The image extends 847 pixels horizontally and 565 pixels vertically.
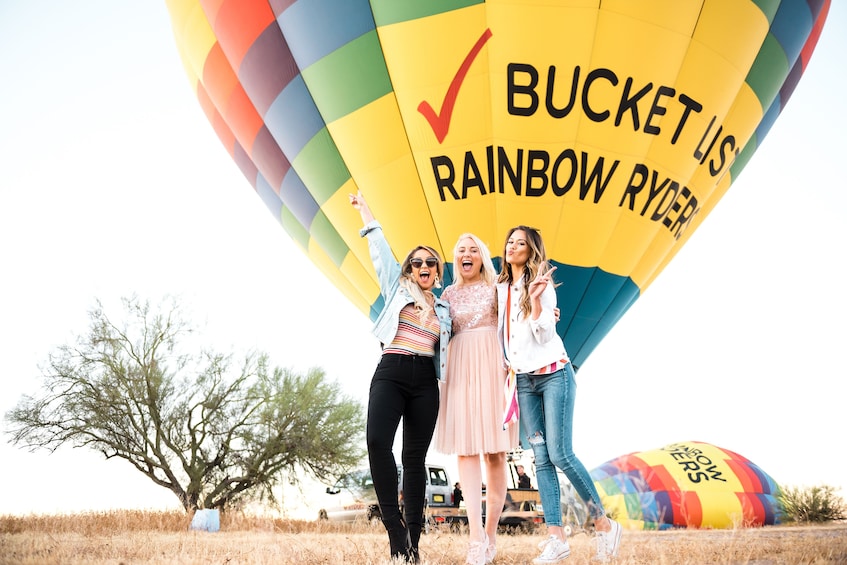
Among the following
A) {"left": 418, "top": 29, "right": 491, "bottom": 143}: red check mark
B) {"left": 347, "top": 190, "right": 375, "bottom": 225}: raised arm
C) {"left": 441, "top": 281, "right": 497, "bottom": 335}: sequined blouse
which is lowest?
{"left": 441, "top": 281, "right": 497, "bottom": 335}: sequined blouse

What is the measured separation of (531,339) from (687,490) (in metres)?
10.0

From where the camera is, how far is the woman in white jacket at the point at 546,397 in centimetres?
A: 358

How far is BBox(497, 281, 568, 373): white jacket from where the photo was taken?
362 centimetres

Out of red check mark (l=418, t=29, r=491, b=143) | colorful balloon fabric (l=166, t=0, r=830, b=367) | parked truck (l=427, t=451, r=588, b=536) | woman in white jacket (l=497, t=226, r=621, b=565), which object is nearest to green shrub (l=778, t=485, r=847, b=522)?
parked truck (l=427, t=451, r=588, b=536)

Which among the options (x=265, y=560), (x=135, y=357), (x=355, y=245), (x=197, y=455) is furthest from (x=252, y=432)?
(x=265, y=560)

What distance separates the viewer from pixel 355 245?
26.0ft

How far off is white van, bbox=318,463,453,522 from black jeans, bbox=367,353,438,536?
4.54 meters

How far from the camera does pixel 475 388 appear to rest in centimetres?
385

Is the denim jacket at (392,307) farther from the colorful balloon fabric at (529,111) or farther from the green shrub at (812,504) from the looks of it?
the green shrub at (812,504)

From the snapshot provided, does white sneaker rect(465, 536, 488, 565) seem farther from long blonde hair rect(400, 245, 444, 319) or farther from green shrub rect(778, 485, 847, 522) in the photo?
green shrub rect(778, 485, 847, 522)

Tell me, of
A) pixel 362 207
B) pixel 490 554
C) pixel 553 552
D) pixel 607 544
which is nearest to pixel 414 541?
pixel 490 554

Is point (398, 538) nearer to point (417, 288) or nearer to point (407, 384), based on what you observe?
point (407, 384)

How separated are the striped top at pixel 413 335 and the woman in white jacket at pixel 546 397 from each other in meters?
0.36

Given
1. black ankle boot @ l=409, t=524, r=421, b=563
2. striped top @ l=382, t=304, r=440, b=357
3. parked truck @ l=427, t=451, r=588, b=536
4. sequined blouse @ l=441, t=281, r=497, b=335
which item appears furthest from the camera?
parked truck @ l=427, t=451, r=588, b=536
